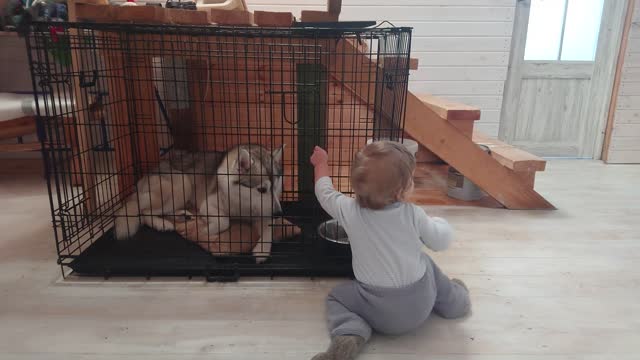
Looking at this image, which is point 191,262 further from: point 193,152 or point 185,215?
point 193,152

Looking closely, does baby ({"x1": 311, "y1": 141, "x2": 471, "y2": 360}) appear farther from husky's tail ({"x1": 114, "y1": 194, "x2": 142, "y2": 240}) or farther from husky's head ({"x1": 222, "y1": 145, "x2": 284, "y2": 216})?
husky's tail ({"x1": 114, "y1": 194, "x2": 142, "y2": 240})

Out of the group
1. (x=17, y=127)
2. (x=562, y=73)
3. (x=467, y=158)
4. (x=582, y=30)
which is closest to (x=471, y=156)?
(x=467, y=158)

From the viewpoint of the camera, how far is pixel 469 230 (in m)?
2.32

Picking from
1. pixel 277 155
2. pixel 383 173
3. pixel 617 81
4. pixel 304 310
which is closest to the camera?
pixel 383 173

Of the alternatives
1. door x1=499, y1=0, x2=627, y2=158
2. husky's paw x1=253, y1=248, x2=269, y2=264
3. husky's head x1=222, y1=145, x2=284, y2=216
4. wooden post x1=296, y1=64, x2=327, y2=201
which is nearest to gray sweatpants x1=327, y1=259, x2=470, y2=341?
husky's paw x1=253, y1=248, x2=269, y2=264

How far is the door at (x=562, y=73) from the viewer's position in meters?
3.79

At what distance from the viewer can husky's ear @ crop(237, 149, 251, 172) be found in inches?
74.3

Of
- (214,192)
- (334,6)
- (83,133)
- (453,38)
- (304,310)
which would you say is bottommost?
(304,310)

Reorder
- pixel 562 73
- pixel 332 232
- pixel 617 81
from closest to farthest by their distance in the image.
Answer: pixel 332 232, pixel 617 81, pixel 562 73

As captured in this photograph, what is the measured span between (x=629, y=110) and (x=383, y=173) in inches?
142

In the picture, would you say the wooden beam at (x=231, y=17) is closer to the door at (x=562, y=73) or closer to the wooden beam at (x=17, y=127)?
the wooden beam at (x=17, y=127)

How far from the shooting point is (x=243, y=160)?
1.91 metres

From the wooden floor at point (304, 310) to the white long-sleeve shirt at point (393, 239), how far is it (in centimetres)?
23

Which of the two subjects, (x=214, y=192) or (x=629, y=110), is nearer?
(x=214, y=192)
